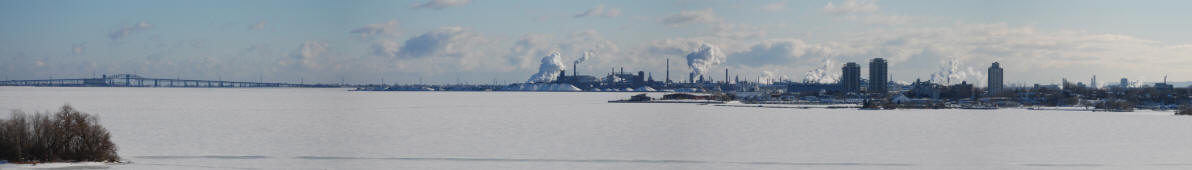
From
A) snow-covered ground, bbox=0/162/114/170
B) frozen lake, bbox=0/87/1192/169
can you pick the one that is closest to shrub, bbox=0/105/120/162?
snow-covered ground, bbox=0/162/114/170

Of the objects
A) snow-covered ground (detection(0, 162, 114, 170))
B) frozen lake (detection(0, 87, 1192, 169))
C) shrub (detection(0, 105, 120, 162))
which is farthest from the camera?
frozen lake (detection(0, 87, 1192, 169))

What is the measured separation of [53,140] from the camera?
2114 centimetres

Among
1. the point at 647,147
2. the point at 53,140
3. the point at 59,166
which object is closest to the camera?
the point at 59,166

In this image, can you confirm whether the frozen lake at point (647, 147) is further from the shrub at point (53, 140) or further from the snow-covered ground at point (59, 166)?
the shrub at point (53, 140)

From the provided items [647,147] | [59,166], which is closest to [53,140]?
[59,166]

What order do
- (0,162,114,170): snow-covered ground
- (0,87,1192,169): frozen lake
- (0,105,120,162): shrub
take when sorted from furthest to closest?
(0,87,1192,169): frozen lake
(0,105,120,162): shrub
(0,162,114,170): snow-covered ground

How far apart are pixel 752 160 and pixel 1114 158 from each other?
28.0 ft

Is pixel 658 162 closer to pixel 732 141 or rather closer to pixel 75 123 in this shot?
pixel 732 141

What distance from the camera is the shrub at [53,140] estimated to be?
2091cm

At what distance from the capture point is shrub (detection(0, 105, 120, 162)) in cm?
2091

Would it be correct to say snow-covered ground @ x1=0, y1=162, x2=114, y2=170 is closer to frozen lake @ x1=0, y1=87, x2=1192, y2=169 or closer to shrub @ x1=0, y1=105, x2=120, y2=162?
frozen lake @ x1=0, y1=87, x2=1192, y2=169

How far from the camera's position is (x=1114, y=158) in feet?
79.2

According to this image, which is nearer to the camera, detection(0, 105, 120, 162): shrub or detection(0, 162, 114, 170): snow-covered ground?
detection(0, 162, 114, 170): snow-covered ground

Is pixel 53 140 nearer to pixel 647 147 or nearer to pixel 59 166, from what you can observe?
pixel 59 166
